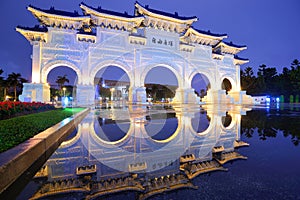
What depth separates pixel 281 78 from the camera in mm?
36719

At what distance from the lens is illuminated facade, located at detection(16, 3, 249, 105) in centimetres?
1655

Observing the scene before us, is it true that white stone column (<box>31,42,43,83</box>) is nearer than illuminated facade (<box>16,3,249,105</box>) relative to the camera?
Yes

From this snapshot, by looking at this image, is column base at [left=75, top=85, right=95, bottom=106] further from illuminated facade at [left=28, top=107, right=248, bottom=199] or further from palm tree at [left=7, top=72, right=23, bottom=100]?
palm tree at [left=7, top=72, right=23, bottom=100]

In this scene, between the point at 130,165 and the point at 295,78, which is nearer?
the point at 130,165

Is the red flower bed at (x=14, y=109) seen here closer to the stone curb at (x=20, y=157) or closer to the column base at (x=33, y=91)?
the stone curb at (x=20, y=157)

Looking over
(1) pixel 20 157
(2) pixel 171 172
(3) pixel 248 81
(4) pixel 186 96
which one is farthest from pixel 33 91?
(3) pixel 248 81

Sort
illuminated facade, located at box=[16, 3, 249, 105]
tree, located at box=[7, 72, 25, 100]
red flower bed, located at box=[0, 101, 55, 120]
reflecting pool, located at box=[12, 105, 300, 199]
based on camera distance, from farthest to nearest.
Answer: tree, located at box=[7, 72, 25, 100] < illuminated facade, located at box=[16, 3, 249, 105] < red flower bed, located at box=[0, 101, 55, 120] < reflecting pool, located at box=[12, 105, 300, 199]

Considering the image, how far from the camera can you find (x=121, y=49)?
62.1ft

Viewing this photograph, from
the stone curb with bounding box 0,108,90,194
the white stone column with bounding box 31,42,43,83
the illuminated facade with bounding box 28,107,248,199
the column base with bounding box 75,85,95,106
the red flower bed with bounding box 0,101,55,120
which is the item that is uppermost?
the white stone column with bounding box 31,42,43,83

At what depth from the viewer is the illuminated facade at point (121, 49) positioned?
16.5 meters

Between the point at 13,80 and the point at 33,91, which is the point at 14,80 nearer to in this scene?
the point at 13,80

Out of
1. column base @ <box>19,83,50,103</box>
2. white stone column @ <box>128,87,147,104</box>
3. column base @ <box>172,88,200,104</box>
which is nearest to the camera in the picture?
column base @ <box>19,83,50,103</box>

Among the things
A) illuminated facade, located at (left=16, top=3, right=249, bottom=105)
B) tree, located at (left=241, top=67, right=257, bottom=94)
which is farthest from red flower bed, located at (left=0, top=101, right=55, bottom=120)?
tree, located at (left=241, top=67, right=257, bottom=94)

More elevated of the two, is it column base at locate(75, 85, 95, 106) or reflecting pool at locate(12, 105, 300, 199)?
column base at locate(75, 85, 95, 106)
